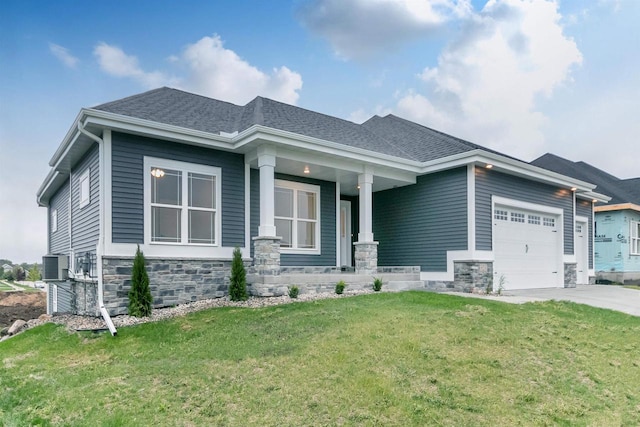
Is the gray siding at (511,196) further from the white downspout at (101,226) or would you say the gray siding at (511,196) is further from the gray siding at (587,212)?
the white downspout at (101,226)

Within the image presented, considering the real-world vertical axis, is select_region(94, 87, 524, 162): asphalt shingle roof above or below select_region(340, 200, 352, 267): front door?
above

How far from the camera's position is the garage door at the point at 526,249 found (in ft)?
37.9

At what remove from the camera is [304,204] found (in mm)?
11219

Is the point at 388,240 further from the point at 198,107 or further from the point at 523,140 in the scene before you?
the point at 523,140

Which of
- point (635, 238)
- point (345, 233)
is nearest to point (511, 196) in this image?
point (345, 233)

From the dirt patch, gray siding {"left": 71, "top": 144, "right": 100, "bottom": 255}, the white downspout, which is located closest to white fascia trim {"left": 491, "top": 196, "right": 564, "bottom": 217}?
the white downspout

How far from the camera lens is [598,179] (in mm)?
21578

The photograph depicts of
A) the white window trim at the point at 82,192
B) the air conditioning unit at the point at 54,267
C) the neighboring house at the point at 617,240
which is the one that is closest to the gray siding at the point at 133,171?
the white window trim at the point at 82,192

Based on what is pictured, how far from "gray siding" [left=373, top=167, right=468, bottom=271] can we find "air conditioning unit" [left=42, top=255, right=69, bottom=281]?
842cm

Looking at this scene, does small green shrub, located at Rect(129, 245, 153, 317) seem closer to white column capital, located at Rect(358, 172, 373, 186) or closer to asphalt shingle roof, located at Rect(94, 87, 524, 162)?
asphalt shingle roof, located at Rect(94, 87, 524, 162)

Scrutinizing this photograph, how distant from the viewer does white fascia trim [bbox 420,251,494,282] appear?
1045 centimetres

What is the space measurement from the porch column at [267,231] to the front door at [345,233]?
477 cm

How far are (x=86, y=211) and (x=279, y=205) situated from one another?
438 cm

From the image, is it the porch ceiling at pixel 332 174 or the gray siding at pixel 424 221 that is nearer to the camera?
the porch ceiling at pixel 332 174
